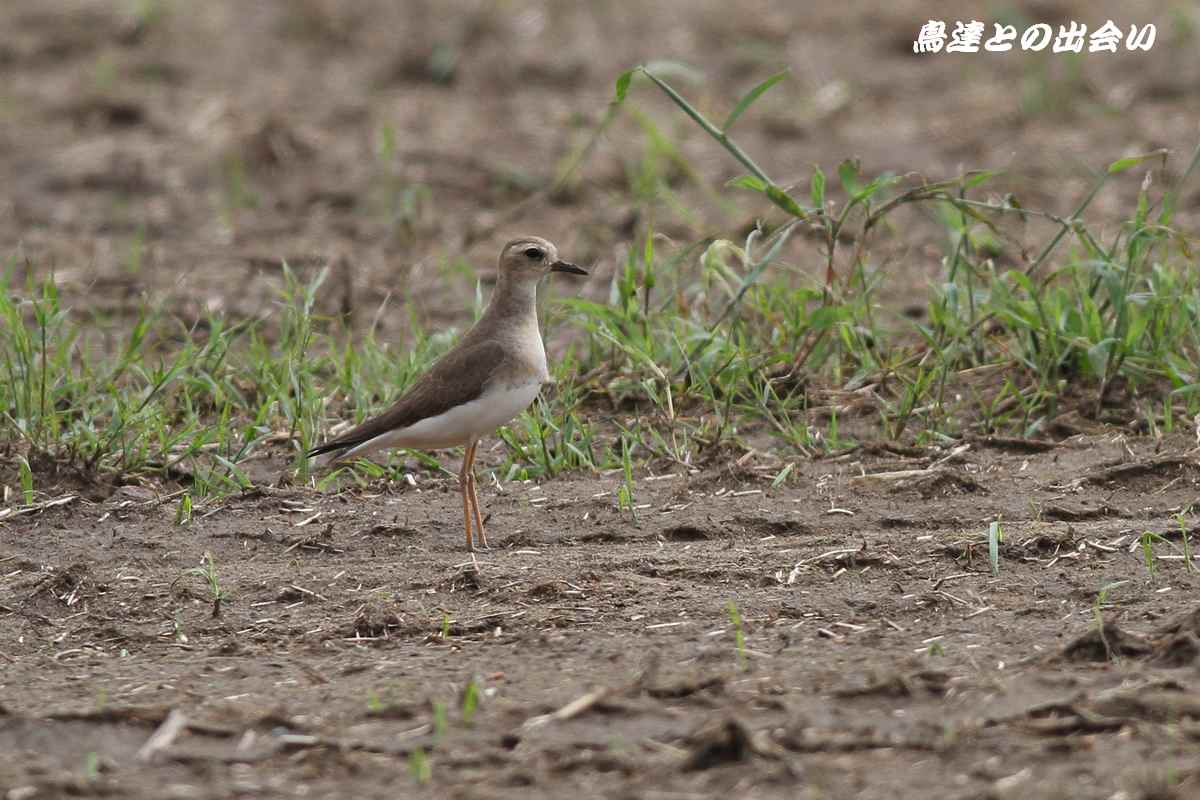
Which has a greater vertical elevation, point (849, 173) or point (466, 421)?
point (849, 173)

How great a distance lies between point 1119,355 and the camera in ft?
21.8

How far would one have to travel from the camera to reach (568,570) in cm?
546

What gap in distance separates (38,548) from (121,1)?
840 cm

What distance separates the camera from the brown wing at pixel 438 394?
5828mm

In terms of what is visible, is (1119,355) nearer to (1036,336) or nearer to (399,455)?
(1036,336)

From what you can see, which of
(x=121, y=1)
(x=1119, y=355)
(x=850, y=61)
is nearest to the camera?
(x=1119, y=355)

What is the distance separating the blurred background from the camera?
903 cm

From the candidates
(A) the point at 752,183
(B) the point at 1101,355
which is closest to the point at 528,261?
(A) the point at 752,183

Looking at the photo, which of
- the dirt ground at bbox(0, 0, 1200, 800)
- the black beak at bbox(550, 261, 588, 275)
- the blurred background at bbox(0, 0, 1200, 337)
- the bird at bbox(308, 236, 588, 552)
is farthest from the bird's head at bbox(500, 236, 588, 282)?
the blurred background at bbox(0, 0, 1200, 337)

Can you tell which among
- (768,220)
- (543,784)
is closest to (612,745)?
(543,784)

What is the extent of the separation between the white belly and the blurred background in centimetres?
206

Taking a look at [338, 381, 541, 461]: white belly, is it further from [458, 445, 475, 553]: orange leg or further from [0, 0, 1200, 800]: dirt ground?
[0, 0, 1200, 800]: dirt ground

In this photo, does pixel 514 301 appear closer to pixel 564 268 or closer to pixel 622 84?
pixel 564 268

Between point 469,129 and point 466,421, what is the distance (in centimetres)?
561
